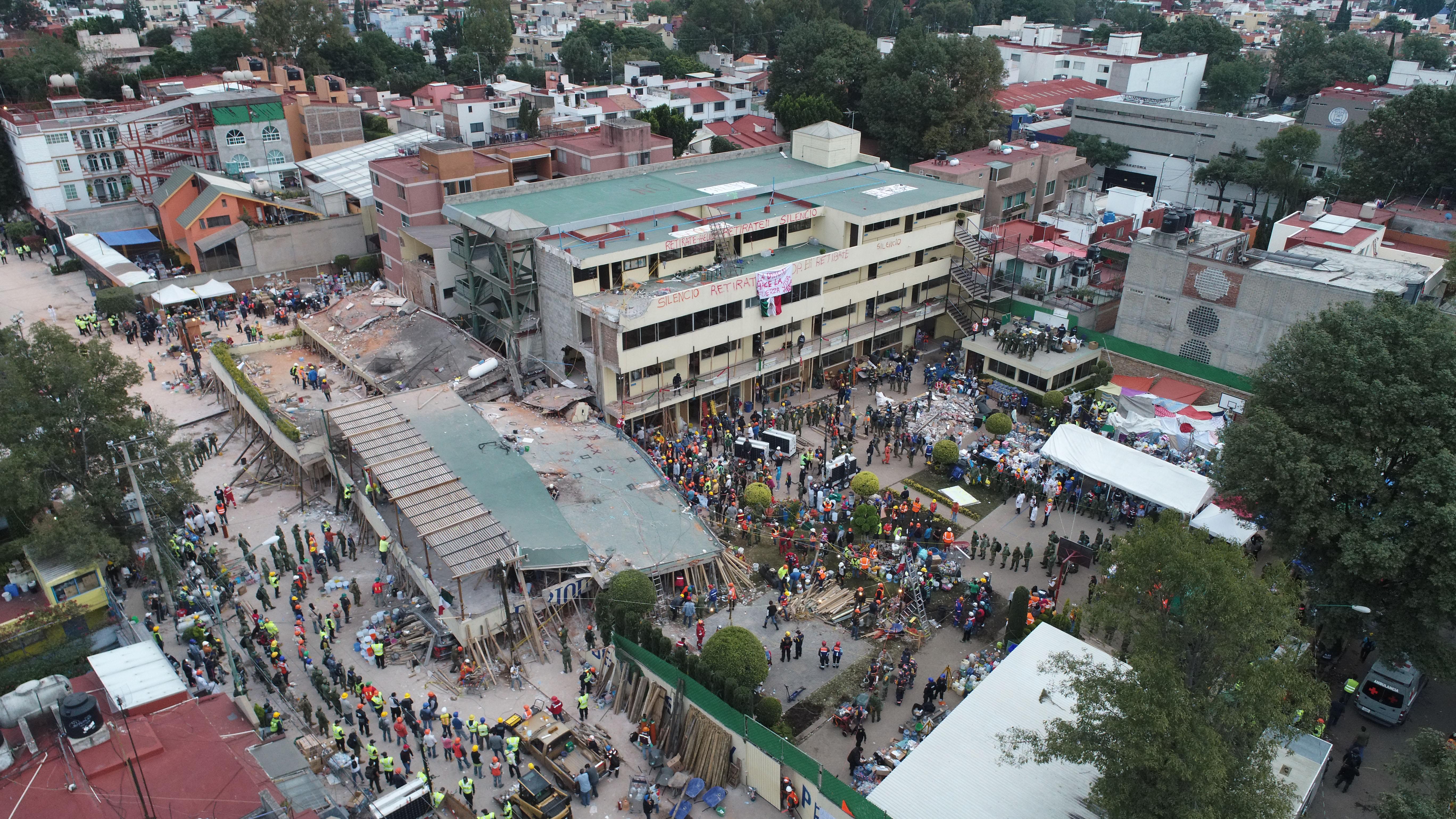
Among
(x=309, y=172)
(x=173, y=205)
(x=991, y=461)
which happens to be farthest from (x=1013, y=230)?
(x=173, y=205)

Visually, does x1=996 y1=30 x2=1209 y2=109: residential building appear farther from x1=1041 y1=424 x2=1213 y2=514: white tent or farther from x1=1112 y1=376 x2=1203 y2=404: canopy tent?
x1=1041 y1=424 x2=1213 y2=514: white tent

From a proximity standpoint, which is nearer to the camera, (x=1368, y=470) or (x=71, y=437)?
(x=1368, y=470)

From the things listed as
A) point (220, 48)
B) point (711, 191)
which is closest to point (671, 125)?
point (711, 191)

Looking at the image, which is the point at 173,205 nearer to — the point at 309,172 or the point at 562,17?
the point at 309,172

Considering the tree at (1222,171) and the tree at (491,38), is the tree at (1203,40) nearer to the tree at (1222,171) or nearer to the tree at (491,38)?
the tree at (1222,171)

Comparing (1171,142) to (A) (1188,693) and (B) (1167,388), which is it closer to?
(B) (1167,388)

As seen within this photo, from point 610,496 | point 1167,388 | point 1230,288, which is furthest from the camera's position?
point 1167,388
